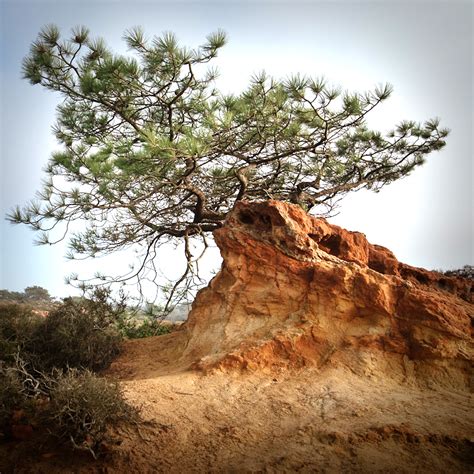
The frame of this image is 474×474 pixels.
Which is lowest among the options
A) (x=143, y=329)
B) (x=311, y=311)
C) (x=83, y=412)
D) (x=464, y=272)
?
(x=83, y=412)

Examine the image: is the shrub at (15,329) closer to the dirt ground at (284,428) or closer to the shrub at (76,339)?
the shrub at (76,339)

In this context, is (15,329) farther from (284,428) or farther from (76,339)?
(284,428)

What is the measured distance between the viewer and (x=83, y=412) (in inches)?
133

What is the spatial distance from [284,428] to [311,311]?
177 centimetres

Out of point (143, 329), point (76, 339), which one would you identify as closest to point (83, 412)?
point (76, 339)

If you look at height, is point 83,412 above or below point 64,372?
above

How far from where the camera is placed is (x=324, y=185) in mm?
9109

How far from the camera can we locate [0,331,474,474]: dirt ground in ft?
10.8

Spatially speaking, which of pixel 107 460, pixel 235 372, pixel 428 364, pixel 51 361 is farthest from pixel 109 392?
pixel 428 364

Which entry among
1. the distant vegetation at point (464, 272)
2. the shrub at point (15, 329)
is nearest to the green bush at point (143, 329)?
the shrub at point (15, 329)

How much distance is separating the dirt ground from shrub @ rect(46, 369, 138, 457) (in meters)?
0.15

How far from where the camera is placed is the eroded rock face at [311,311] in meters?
4.88

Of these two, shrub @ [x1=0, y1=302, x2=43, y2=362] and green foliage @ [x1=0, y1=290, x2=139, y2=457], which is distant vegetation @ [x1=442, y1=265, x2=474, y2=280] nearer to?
green foliage @ [x1=0, y1=290, x2=139, y2=457]

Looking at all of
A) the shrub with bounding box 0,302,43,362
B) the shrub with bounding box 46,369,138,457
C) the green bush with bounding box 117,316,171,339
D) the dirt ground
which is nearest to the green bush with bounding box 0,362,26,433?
the dirt ground
